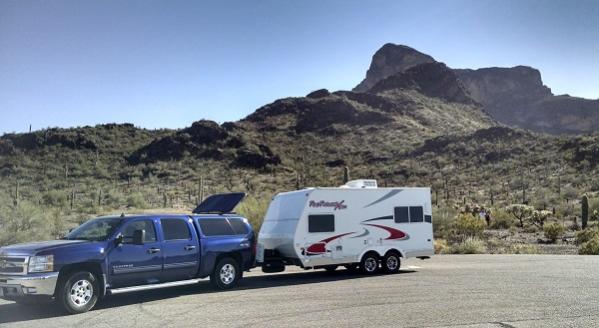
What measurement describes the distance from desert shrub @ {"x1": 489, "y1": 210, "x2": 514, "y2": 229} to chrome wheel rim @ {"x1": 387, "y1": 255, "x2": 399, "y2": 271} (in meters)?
18.6

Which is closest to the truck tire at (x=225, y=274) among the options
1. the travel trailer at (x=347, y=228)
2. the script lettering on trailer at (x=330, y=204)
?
the travel trailer at (x=347, y=228)

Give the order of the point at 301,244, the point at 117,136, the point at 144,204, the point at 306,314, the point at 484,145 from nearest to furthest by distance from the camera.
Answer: the point at 306,314
the point at 301,244
the point at 144,204
the point at 484,145
the point at 117,136

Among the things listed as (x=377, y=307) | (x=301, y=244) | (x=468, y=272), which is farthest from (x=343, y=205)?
(x=377, y=307)

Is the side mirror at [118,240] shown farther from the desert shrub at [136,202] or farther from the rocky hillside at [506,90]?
the rocky hillside at [506,90]

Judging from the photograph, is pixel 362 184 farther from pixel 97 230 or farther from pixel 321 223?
pixel 97 230

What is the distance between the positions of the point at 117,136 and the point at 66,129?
575cm

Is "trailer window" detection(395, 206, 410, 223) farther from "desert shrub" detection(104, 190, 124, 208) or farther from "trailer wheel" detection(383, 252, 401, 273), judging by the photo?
"desert shrub" detection(104, 190, 124, 208)

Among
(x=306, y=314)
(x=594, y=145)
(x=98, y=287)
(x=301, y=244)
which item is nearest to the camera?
(x=306, y=314)

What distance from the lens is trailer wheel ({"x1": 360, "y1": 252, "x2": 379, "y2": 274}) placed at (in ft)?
53.1

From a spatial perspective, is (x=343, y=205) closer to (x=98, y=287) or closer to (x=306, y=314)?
(x=306, y=314)

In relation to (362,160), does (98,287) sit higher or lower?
lower

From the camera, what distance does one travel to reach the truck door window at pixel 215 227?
44.3 ft

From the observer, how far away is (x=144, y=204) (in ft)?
118

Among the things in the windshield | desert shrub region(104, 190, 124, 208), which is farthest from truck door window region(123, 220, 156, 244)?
desert shrub region(104, 190, 124, 208)
